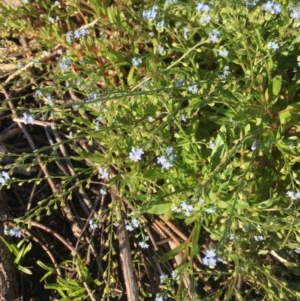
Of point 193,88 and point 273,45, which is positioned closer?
point 273,45

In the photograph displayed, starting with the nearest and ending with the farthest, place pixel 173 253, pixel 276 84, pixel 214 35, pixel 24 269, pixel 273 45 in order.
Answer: pixel 273 45, pixel 214 35, pixel 276 84, pixel 173 253, pixel 24 269

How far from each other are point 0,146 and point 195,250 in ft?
5.30

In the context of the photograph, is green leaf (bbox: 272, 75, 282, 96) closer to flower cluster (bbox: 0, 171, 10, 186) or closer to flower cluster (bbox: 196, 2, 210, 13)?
flower cluster (bbox: 196, 2, 210, 13)

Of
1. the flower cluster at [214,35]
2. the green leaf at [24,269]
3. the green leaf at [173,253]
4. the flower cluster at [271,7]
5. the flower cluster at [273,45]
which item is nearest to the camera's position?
the flower cluster at [271,7]

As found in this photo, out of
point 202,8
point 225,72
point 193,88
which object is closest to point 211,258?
point 193,88

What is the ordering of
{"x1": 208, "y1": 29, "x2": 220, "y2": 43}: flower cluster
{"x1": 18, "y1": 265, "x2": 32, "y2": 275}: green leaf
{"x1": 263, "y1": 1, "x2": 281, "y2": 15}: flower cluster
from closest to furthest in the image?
1. {"x1": 263, "y1": 1, "x2": 281, "y2": 15}: flower cluster
2. {"x1": 208, "y1": 29, "x2": 220, "y2": 43}: flower cluster
3. {"x1": 18, "y1": 265, "x2": 32, "y2": 275}: green leaf

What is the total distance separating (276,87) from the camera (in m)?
3.02

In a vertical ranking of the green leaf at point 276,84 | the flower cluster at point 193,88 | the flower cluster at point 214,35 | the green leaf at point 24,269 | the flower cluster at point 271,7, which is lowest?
the green leaf at point 24,269

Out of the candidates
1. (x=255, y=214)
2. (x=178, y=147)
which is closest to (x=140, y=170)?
(x=178, y=147)

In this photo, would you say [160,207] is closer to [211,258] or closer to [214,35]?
[211,258]

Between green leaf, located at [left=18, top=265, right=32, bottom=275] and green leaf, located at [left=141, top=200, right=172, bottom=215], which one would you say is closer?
green leaf, located at [left=141, top=200, right=172, bottom=215]

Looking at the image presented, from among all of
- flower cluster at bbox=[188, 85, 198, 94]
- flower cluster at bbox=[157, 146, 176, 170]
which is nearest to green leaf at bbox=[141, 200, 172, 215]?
flower cluster at bbox=[157, 146, 176, 170]

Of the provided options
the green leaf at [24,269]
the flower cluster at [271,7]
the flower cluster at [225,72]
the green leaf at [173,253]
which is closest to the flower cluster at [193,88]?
the flower cluster at [225,72]

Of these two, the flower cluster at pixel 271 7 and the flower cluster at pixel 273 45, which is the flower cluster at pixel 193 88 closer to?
the flower cluster at pixel 273 45
